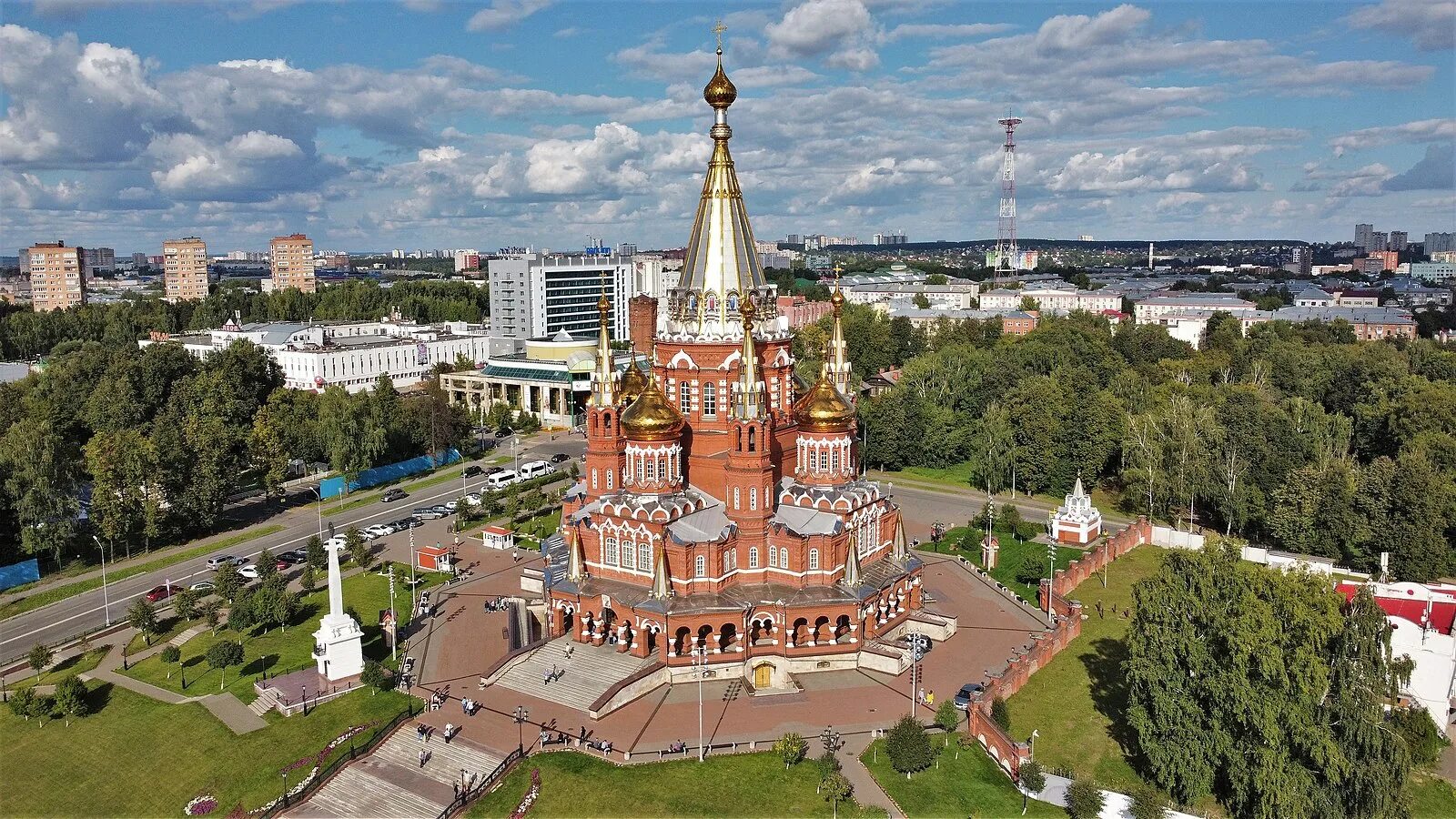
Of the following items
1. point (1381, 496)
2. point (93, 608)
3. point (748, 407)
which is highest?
point (748, 407)

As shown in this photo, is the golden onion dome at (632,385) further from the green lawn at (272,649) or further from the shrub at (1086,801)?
the shrub at (1086,801)

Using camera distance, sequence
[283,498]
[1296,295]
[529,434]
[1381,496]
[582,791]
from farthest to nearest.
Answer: [1296,295], [529,434], [283,498], [1381,496], [582,791]

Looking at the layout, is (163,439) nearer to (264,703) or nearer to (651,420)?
(264,703)

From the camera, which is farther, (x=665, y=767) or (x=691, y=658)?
(x=691, y=658)

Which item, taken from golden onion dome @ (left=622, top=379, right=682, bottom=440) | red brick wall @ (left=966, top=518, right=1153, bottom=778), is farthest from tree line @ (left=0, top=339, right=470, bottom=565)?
red brick wall @ (left=966, top=518, right=1153, bottom=778)

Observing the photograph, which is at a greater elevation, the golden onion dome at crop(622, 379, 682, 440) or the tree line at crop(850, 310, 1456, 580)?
the golden onion dome at crop(622, 379, 682, 440)

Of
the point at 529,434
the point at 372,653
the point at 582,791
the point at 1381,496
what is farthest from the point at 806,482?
the point at 529,434

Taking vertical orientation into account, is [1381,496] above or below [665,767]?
above

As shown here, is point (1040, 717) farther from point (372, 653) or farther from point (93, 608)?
point (93, 608)

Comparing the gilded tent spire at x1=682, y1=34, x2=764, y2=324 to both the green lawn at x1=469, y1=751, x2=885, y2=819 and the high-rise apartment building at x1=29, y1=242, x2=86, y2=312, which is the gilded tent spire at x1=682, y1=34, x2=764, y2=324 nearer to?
the green lawn at x1=469, y1=751, x2=885, y2=819
